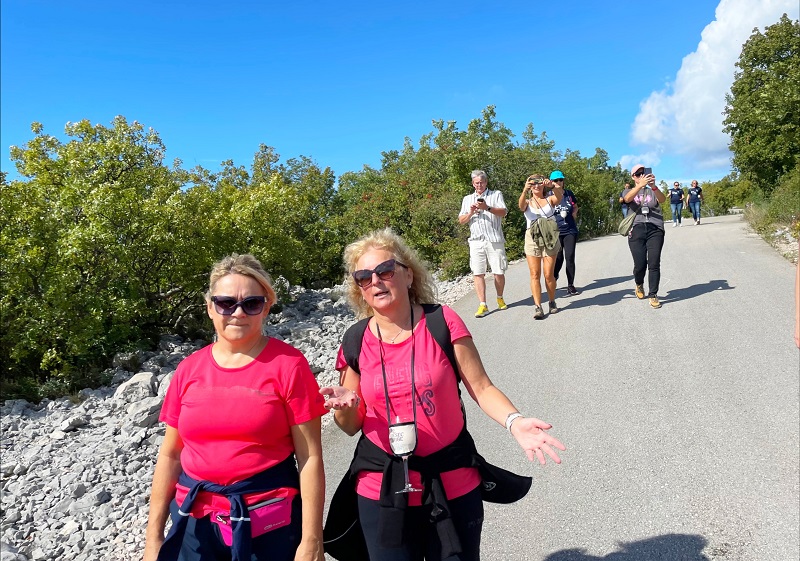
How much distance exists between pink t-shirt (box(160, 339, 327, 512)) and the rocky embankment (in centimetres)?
200

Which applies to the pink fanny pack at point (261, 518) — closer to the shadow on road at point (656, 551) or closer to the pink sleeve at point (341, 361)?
the pink sleeve at point (341, 361)

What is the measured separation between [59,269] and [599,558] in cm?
775

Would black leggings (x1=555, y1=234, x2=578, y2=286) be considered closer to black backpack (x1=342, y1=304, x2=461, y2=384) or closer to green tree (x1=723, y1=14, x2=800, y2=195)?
black backpack (x1=342, y1=304, x2=461, y2=384)

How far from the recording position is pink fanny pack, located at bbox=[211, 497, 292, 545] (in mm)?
2053

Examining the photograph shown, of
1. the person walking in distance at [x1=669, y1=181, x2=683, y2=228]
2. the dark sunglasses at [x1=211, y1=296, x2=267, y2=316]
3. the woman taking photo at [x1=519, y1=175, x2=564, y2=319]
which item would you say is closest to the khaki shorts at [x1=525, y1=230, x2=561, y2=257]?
the woman taking photo at [x1=519, y1=175, x2=564, y2=319]

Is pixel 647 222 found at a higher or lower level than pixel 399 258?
lower

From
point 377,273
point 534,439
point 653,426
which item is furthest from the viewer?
point 653,426

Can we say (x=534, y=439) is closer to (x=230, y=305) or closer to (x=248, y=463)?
(x=248, y=463)

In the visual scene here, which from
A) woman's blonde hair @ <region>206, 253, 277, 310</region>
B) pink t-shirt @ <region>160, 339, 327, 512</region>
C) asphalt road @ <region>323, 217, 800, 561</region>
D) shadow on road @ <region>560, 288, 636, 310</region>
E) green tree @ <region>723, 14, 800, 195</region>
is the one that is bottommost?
asphalt road @ <region>323, 217, 800, 561</region>

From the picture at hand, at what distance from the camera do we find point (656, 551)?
121 inches

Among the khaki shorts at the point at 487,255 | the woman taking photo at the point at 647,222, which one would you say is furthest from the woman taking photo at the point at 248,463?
the woman taking photo at the point at 647,222

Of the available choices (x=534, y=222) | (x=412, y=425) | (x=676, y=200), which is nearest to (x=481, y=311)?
(x=534, y=222)

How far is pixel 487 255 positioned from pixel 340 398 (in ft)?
20.9

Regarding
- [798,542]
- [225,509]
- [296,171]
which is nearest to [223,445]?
[225,509]
